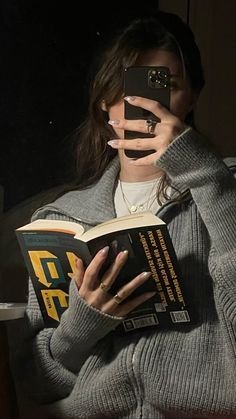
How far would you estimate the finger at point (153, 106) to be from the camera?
1.06 m

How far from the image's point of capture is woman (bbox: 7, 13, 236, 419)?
3.41 ft

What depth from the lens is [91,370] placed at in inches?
45.3

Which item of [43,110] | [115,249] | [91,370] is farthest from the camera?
[43,110]

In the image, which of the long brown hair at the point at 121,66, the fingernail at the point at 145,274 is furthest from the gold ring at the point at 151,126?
the fingernail at the point at 145,274

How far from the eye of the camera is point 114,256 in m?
1.04

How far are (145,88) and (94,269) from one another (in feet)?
0.98

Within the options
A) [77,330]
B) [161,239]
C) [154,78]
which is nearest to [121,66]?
[154,78]

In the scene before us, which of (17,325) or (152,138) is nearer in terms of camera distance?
(152,138)

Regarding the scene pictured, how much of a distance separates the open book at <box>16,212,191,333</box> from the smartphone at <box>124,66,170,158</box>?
15 centimetres

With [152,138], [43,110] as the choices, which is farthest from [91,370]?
[43,110]

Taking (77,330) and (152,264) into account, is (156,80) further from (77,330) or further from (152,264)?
(77,330)

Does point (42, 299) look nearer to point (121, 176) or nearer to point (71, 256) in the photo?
point (71, 256)

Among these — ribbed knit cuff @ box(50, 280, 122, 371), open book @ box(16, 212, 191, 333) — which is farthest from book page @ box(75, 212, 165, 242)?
ribbed knit cuff @ box(50, 280, 122, 371)

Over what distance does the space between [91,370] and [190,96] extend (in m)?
0.49
